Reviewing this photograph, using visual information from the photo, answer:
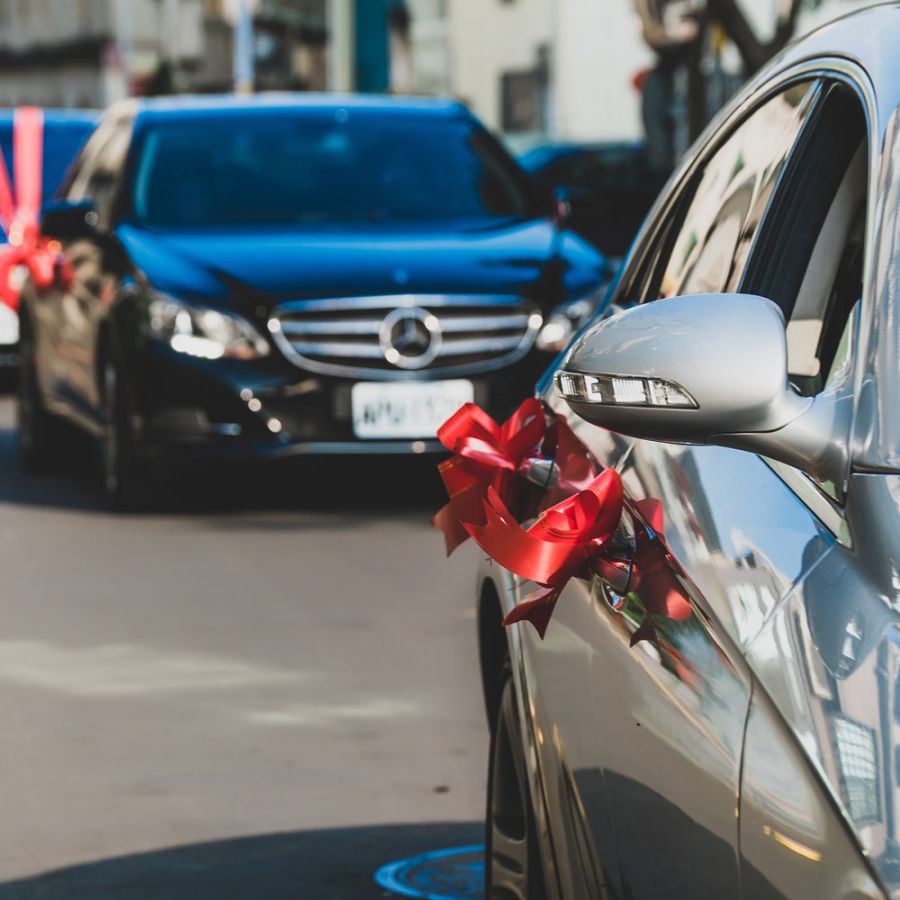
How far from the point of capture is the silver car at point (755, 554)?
2.07 metres

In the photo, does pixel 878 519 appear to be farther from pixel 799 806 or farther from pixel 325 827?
pixel 325 827

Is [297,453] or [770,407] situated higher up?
[770,407]

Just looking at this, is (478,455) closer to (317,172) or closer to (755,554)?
(755,554)

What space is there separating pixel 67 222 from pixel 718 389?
8431 millimetres

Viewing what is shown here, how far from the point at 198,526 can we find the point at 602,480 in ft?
22.7

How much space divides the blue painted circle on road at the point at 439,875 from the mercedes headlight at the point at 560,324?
4896mm

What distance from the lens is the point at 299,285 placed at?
376 inches

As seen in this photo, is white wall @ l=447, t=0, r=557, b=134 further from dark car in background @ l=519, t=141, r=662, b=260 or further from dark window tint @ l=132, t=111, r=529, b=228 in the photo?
dark window tint @ l=132, t=111, r=529, b=228

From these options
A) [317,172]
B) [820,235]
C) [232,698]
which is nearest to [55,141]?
[317,172]

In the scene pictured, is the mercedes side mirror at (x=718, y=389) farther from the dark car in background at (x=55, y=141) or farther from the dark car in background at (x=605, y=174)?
the dark car in background at (x=605, y=174)

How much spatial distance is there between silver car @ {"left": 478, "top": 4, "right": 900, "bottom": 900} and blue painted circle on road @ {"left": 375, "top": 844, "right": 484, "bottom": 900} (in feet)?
3.79

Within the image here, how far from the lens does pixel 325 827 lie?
500 centimetres

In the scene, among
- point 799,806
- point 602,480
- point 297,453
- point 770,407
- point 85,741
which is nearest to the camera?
point 799,806

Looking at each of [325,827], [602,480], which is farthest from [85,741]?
[602,480]
